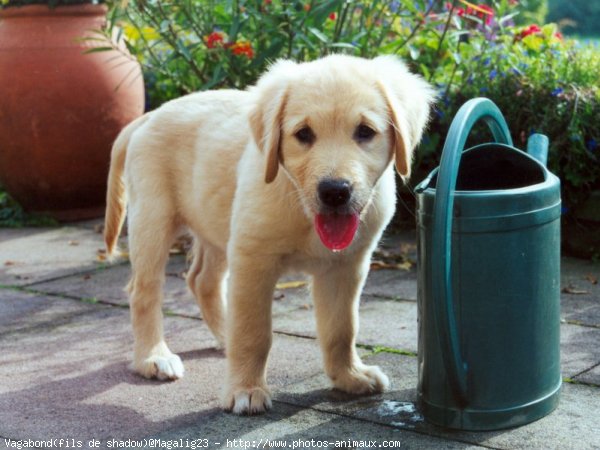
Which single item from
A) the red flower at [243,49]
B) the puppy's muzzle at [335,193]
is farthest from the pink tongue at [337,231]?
the red flower at [243,49]

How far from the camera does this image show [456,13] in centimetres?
663

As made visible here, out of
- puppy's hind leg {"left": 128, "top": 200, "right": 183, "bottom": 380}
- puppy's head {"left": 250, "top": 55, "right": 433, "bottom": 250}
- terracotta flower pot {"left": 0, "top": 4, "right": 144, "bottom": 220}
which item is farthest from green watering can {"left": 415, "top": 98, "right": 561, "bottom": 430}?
terracotta flower pot {"left": 0, "top": 4, "right": 144, "bottom": 220}

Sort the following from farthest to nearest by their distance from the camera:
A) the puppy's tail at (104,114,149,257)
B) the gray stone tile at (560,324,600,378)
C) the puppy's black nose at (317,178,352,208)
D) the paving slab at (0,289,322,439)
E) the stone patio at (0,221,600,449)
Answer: the puppy's tail at (104,114,149,257), the gray stone tile at (560,324,600,378), the paving slab at (0,289,322,439), the stone patio at (0,221,600,449), the puppy's black nose at (317,178,352,208)

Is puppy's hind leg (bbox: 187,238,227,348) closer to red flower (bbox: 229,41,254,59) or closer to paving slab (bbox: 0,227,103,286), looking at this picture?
red flower (bbox: 229,41,254,59)

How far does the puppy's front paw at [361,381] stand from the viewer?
3771 millimetres

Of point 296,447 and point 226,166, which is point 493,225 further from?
point 226,166

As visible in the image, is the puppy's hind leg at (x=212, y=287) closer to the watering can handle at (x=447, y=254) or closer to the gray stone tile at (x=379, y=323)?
the gray stone tile at (x=379, y=323)

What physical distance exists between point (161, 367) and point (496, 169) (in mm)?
1661

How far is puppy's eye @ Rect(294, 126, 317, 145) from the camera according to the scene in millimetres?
3357

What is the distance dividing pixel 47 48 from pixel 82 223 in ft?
4.78

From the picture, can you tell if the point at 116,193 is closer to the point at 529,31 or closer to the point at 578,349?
the point at 578,349

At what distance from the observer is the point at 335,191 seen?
126 inches

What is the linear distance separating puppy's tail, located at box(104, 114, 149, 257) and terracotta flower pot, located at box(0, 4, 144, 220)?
9.59 ft

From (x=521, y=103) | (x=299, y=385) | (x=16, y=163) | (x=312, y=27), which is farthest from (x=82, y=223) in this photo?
(x=299, y=385)
